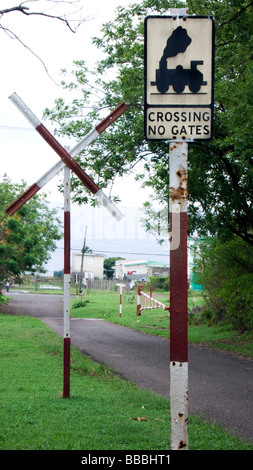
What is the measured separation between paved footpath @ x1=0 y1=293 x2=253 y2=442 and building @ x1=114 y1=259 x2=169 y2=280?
53.2m

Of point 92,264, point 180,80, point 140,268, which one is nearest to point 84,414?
point 180,80

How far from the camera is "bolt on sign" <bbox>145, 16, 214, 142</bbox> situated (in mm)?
4012

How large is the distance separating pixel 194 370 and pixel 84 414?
5101 millimetres

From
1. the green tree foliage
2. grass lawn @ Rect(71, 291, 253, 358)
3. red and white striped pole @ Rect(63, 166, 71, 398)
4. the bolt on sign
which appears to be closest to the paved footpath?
grass lawn @ Rect(71, 291, 253, 358)

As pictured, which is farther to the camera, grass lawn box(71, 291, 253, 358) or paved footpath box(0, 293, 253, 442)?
grass lawn box(71, 291, 253, 358)

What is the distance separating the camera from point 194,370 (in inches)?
465

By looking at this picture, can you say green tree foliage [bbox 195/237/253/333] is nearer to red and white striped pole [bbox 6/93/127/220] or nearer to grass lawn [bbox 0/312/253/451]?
grass lawn [bbox 0/312/253/451]

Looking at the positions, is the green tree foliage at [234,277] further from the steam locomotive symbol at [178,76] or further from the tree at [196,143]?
the steam locomotive symbol at [178,76]

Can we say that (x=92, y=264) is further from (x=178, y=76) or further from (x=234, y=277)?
(x=178, y=76)

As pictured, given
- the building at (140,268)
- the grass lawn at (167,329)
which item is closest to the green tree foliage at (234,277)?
the grass lawn at (167,329)

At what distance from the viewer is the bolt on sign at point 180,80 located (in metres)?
4.01

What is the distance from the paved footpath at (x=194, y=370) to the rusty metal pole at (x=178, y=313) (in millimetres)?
2868

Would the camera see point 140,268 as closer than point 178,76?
No
